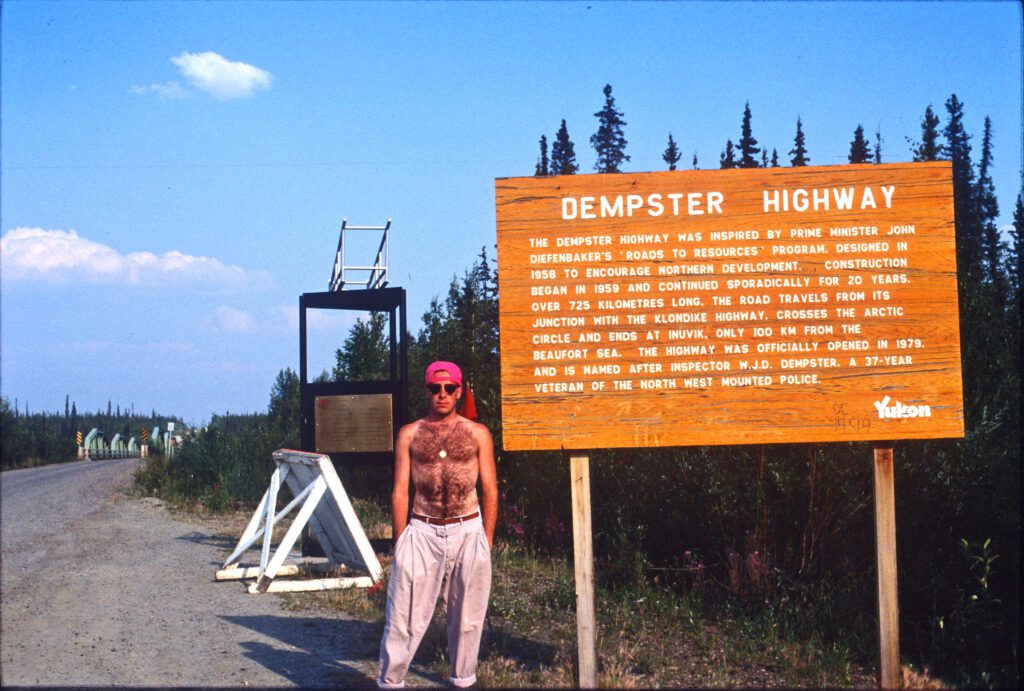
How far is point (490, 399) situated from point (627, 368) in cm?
713

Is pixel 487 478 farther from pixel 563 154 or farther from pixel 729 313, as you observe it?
pixel 563 154

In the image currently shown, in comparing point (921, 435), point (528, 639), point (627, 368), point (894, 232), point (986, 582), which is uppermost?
point (894, 232)

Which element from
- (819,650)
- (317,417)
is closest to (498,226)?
(819,650)

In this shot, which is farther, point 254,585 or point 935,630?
point 254,585

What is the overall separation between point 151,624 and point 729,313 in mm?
5635

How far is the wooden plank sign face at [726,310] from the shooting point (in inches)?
232

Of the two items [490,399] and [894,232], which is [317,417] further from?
[894,232]

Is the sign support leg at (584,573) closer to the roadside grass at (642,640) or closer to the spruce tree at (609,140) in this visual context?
the roadside grass at (642,640)

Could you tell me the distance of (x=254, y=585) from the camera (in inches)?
380

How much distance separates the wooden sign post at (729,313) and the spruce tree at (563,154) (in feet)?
28.1

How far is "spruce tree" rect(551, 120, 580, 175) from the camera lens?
14594mm

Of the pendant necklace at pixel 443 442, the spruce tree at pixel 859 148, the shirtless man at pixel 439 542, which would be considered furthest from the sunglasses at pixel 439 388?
the spruce tree at pixel 859 148

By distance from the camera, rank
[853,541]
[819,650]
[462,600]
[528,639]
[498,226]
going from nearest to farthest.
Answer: [462,600], [498,226], [819,650], [528,639], [853,541]

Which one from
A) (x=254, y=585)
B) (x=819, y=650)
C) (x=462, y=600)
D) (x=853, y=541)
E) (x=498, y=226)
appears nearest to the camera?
(x=462, y=600)
